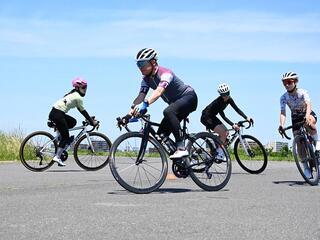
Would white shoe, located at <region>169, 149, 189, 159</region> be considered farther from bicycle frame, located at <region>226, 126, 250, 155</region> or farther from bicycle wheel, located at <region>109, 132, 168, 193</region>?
bicycle frame, located at <region>226, 126, 250, 155</region>

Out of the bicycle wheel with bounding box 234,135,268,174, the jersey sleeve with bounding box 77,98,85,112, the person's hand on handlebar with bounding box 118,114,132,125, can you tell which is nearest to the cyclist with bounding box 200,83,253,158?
the bicycle wheel with bounding box 234,135,268,174

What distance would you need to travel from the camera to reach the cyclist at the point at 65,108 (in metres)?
14.2

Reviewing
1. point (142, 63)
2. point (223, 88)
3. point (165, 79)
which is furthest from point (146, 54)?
point (223, 88)

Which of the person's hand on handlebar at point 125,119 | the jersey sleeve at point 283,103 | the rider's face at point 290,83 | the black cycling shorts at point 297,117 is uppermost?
the rider's face at point 290,83

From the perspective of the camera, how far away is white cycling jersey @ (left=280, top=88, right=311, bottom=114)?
11203mm

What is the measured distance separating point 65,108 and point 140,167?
5.49 m

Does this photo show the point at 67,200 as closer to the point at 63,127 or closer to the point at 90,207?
the point at 90,207

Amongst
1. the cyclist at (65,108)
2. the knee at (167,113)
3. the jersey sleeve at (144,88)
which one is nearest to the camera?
the knee at (167,113)

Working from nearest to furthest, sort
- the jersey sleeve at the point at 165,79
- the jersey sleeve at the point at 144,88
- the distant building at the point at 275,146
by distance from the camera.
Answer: the jersey sleeve at the point at 165,79 → the jersey sleeve at the point at 144,88 → the distant building at the point at 275,146

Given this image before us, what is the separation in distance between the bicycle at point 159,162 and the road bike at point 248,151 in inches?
192

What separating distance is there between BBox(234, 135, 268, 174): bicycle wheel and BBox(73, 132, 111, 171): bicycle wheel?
3010 millimetres

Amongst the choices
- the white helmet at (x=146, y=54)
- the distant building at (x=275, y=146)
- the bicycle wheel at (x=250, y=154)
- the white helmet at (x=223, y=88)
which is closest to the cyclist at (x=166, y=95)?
the white helmet at (x=146, y=54)

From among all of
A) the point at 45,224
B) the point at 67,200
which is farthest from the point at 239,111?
the point at 45,224

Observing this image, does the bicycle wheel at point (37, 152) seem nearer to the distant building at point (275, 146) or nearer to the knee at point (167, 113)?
the knee at point (167, 113)
